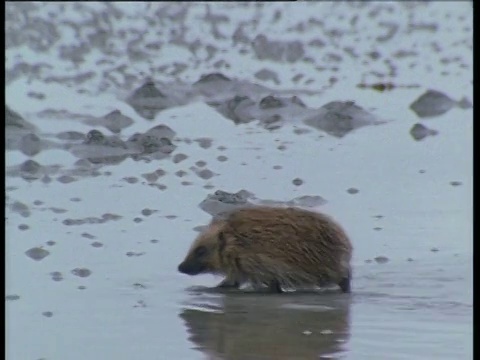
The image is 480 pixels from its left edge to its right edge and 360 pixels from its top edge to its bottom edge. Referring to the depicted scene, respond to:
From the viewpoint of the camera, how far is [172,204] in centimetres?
844

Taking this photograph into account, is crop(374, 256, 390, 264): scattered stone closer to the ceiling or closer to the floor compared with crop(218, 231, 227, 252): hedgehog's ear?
closer to the floor

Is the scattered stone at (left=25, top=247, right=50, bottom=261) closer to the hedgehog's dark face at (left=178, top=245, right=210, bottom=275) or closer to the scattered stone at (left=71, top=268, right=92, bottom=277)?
the scattered stone at (left=71, top=268, right=92, bottom=277)

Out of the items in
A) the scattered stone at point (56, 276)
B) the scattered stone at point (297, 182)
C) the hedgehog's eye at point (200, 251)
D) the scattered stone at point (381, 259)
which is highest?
the scattered stone at point (297, 182)

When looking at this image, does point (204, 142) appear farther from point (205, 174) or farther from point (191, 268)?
point (191, 268)

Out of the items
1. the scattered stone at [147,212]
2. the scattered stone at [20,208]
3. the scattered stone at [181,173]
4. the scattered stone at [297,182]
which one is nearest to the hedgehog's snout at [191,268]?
the scattered stone at [147,212]

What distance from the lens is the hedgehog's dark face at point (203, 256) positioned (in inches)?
277

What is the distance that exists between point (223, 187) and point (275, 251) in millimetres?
1940

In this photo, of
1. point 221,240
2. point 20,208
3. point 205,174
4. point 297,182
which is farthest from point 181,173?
point 221,240

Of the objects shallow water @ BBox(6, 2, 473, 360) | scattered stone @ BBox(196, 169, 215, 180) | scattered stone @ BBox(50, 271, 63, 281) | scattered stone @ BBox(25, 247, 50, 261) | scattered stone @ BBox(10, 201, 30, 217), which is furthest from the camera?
scattered stone @ BBox(196, 169, 215, 180)

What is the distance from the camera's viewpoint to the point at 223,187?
889 centimetres

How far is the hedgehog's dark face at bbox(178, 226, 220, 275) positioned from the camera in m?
7.03

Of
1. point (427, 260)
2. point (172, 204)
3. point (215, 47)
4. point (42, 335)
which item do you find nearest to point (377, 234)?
point (427, 260)

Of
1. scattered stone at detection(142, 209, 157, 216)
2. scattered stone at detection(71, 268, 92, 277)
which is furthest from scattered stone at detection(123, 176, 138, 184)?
scattered stone at detection(71, 268, 92, 277)

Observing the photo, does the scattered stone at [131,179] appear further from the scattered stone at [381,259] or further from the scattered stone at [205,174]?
the scattered stone at [381,259]
